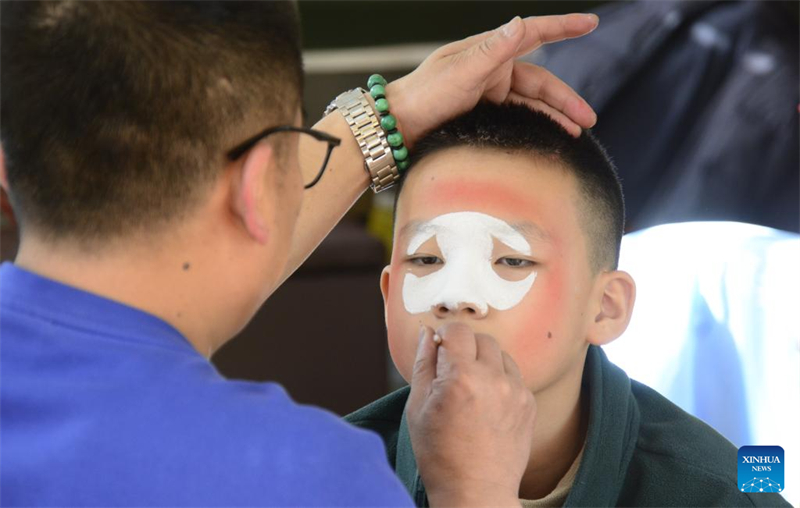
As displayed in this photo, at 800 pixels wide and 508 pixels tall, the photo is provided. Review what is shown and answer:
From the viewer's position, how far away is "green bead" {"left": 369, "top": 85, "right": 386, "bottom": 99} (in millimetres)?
1344

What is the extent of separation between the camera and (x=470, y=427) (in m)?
1.02

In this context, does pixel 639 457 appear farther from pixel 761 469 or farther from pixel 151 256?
pixel 151 256

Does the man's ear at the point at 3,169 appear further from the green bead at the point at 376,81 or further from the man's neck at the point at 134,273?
the green bead at the point at 376,81

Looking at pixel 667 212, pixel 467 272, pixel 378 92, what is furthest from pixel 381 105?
pixel 667 212

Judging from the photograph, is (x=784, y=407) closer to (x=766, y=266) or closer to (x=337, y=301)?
(x=766, y=266)

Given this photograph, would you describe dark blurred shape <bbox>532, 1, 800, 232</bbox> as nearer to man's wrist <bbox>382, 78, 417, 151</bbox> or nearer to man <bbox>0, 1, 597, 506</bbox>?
man's wrist <bbox>382, 78, 417, 151</bbox>

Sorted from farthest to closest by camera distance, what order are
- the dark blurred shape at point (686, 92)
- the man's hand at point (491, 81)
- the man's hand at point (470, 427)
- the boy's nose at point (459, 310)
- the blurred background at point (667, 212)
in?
the dark blurred shape at point (686, 92) → the blurred background at point (667, 212) → the man's hand at point (491, 81) → the boy's nose at point (459, 310) → the man's hand at point (470, 427)

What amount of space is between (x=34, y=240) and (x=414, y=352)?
→ 527 millimetres

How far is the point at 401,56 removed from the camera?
9.13ft

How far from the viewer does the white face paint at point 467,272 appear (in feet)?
3.89

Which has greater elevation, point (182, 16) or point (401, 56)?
point (182, 16)

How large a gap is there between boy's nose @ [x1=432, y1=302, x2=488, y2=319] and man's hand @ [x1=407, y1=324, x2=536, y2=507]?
0.11m

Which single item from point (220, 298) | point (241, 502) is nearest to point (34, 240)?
point (220, 298)

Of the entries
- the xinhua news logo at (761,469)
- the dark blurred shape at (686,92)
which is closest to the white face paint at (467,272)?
the xinhua news logo at (761,469)
